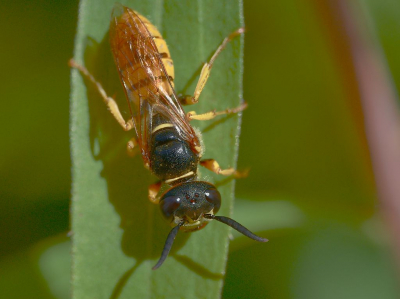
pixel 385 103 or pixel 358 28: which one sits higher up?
pixel 358 28

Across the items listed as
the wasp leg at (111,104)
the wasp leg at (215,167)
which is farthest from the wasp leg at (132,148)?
the wasp leg at (215,167)

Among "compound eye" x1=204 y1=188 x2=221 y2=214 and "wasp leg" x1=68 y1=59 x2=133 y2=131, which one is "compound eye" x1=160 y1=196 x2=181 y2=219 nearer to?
"compound eye" x1=204 y1=188 x2=221 y2=214

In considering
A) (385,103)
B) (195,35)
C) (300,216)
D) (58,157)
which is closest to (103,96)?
(195,35)

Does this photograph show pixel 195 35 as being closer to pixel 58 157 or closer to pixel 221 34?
pixel 221 34

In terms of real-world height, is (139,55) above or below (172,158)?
above

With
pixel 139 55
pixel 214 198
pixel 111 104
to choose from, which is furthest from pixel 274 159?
pixel 111 104

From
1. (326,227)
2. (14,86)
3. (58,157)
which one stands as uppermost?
(14,86)

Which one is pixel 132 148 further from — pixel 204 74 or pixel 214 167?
pixel 204 74
